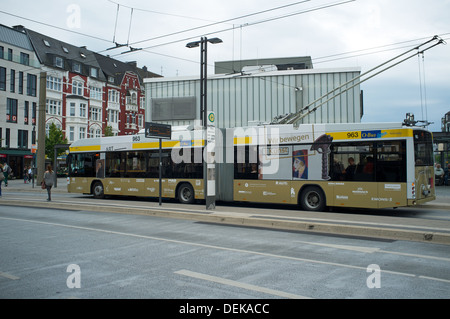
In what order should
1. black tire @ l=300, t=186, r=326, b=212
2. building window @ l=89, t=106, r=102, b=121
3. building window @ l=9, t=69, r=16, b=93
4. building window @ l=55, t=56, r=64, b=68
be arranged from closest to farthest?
black tire @ l=300, t=186, r=326, b=212
building window @ l=9, t=69, r=16, b=93
building window @ l=55, t=56, r=64, b=68
building window @ l=89, t=106, r=102, b=121

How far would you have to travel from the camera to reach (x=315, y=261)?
6.31 m

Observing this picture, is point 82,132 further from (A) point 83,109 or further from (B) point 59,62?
(B) point 59,62

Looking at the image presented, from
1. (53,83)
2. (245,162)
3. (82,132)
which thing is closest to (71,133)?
(82,132)

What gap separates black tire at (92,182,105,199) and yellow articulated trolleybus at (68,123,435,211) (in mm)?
67

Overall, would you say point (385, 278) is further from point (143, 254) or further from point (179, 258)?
point (143, 254)

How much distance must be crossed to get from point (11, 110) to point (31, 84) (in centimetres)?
471

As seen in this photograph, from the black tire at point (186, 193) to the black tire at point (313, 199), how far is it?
5.06 meters

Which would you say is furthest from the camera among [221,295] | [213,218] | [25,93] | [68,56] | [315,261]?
[68,56]

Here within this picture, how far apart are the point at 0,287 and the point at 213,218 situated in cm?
705

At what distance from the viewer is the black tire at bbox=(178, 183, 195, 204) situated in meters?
16.9

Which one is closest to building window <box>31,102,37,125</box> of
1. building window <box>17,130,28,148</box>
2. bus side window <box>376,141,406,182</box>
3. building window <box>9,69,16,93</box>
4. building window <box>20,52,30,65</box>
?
building window <box>17,130,28,148</box>

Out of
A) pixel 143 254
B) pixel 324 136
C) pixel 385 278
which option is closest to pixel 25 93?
pixel 324 136

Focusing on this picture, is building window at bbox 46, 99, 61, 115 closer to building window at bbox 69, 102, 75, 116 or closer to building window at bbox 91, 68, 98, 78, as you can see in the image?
building window at bbox 69, 102, 75, 116
